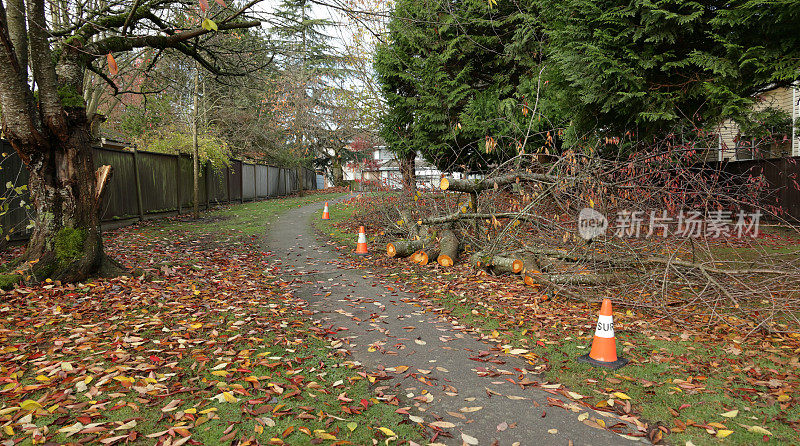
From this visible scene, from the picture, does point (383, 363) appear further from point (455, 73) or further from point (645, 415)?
point (455, 73)

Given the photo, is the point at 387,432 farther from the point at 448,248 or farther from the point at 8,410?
the point at 448,248

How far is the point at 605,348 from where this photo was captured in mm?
3721

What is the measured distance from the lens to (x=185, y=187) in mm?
14758

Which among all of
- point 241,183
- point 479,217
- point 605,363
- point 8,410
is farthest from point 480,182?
point 241,183

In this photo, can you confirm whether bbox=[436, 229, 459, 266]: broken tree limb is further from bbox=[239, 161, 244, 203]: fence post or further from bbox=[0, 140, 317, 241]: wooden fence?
bbox=[239, 161, 244, 203]: fence post

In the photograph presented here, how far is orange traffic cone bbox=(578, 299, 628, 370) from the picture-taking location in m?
3.70

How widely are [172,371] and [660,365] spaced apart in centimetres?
427

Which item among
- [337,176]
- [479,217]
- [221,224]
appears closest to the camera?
[479,217]

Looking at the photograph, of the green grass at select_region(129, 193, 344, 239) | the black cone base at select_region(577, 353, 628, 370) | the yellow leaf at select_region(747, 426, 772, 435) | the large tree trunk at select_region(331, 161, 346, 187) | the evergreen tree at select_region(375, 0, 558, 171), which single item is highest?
the evergreen tree at select_region(375, 0, 558, 171)

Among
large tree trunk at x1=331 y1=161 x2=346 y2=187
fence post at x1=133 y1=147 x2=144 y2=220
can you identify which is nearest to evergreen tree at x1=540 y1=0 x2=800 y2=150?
fence post at x1=133 y1=147 x2=144 y2=220

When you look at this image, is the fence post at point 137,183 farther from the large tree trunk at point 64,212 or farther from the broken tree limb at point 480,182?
the broken tree limb at point 480,182

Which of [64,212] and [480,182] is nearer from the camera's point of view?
[64,212]

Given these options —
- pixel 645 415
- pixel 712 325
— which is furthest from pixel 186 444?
pixel 712 325

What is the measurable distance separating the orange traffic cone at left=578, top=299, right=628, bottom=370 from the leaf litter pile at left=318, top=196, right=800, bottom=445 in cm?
7
